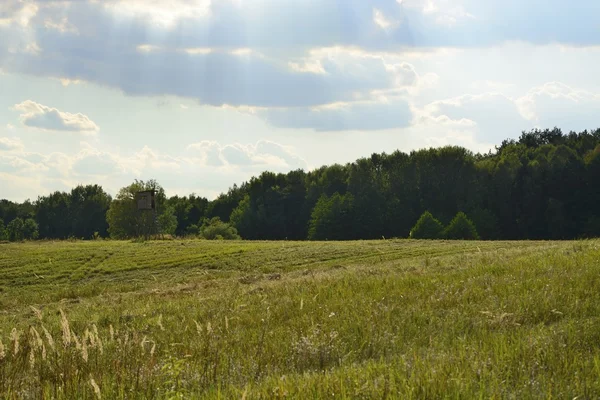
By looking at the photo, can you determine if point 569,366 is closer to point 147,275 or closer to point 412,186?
point 147,275

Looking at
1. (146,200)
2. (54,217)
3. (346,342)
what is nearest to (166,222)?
(146,200)

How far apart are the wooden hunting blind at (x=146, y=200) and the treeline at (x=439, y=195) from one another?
574 inches

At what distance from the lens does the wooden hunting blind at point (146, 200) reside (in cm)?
7731

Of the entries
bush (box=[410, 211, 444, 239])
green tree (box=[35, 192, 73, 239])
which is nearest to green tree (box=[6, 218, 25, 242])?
green tree (box=[35, 192, 73, 239])

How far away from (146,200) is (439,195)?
43825 millimetres

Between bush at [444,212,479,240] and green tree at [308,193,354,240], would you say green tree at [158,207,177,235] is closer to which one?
green tree at [308,193,354,240]

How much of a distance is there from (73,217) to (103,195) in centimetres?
906

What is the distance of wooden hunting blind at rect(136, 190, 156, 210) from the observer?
77.3m

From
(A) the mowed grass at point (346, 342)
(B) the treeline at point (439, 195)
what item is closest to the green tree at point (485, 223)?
(B) the treeline at point (439, 195)

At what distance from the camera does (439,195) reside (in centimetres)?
→ 9450

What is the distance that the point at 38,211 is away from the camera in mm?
161250

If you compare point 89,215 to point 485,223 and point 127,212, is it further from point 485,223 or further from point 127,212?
point 485,223

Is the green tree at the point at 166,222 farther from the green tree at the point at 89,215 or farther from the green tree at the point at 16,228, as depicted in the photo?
the green tree at the point at 16,228

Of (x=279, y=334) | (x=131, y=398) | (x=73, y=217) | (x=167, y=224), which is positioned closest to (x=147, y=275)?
(x=279, y=334)
